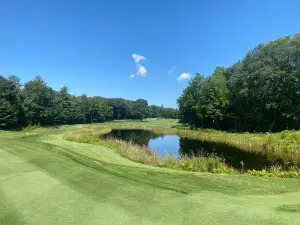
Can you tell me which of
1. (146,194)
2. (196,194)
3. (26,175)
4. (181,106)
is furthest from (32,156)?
(181,106)

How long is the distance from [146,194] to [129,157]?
437 inches

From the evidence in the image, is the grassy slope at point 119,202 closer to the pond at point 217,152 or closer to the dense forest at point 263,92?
the pond at point 217,152

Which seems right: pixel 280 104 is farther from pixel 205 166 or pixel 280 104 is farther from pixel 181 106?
pixel 181 106

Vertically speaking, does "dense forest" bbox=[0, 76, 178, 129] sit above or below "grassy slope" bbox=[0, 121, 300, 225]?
above

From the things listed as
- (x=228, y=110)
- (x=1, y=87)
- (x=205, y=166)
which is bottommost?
(x=205, y=166)

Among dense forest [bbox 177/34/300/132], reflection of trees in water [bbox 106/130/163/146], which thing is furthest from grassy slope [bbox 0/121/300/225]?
dense forest [bbox 177/34/300/132]

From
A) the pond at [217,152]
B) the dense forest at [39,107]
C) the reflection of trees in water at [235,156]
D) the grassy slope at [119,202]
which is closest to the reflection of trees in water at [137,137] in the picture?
the pond at [217,152]

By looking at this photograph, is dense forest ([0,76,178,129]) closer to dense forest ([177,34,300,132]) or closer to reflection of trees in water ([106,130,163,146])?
reflection of trees in water ([106,130,163,146])

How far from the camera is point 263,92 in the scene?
131 ft

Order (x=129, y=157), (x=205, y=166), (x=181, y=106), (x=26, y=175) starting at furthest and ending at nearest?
1. (x=181, y=106)
2. (x=129, y=157)
3. (x=205, y=166)
4. (x=26, y=175)

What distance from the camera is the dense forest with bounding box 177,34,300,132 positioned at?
1479 inches

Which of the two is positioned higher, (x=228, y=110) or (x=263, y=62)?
(x=263, y=62)

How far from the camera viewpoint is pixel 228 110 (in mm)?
53594

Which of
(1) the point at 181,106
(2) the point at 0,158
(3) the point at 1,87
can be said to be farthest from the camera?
(1) the point at 181,106
